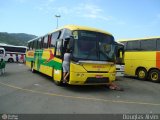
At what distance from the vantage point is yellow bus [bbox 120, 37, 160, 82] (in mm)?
20703

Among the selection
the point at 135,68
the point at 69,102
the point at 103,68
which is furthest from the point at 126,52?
the point at 69,102

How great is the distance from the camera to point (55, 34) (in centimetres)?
1712

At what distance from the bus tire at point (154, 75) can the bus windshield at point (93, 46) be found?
7.46m

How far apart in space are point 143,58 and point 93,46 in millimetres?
9197

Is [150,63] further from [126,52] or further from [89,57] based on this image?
[89,57]

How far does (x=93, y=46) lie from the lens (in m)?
13.8

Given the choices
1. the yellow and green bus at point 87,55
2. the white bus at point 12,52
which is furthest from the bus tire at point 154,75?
the white bus at point 12,52

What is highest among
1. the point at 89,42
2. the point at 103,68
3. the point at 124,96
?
the point at 89,42

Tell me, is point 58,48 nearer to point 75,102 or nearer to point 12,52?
point 75,102

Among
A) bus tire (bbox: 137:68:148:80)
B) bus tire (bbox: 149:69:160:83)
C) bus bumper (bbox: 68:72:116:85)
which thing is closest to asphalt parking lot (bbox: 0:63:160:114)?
bus bumper (bbox: 68:72:116:85)

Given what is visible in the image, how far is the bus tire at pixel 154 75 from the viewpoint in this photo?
2057 cm

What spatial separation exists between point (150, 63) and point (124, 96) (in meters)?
9.12

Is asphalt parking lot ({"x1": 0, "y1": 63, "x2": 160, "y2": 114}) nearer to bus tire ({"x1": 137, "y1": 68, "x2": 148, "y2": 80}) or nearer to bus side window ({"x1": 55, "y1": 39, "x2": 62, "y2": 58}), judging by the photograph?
bus side window ({"x1": 55, "y1": 39, "x2": 62, "y2": 58})

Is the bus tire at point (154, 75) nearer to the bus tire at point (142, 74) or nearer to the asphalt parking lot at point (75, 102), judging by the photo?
the bus tire at point (142, 74)
